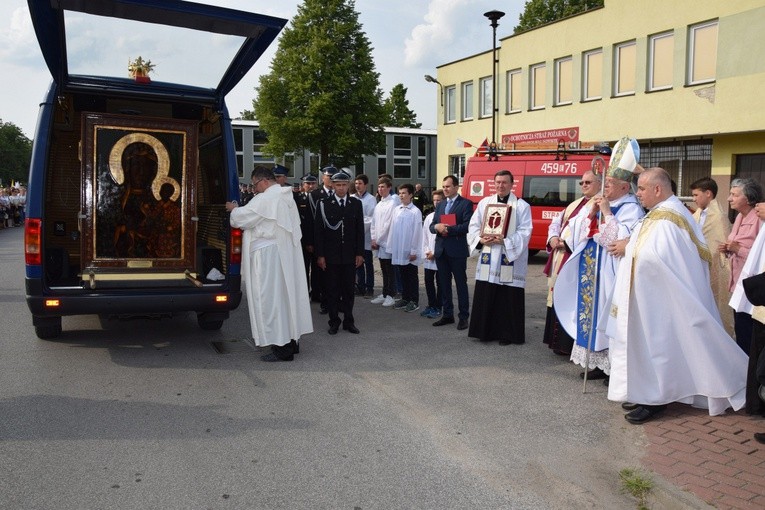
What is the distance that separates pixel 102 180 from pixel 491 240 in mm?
4490

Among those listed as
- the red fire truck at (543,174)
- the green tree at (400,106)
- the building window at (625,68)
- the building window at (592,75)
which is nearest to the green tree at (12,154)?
the green tree at (400,106)

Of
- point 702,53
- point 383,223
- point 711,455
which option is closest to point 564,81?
point 702,53

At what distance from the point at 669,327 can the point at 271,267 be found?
3860 millimetres

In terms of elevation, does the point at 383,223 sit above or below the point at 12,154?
below

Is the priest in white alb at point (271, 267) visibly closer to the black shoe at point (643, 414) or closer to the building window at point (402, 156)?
the black shoe at point (643, 414)

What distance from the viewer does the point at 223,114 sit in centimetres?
757

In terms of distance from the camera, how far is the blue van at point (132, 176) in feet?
21.2

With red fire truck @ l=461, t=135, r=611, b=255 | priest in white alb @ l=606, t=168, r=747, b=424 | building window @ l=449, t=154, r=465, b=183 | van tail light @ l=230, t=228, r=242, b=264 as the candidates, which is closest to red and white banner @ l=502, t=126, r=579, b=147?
red fire truck @ l=461, t=135, r=611, b=255

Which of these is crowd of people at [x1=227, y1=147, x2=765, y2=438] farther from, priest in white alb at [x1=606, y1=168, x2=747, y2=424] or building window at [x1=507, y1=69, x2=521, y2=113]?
building window at [x1=507, y1=69, x2=521, y2=113]

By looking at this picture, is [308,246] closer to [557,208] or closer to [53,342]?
[53,342]

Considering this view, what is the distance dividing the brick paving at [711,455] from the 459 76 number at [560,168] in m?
10.3

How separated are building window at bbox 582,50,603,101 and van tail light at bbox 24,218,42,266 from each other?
20.9 m

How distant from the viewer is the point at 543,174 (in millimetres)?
15688

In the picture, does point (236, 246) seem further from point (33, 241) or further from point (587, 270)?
point (587, 270)
